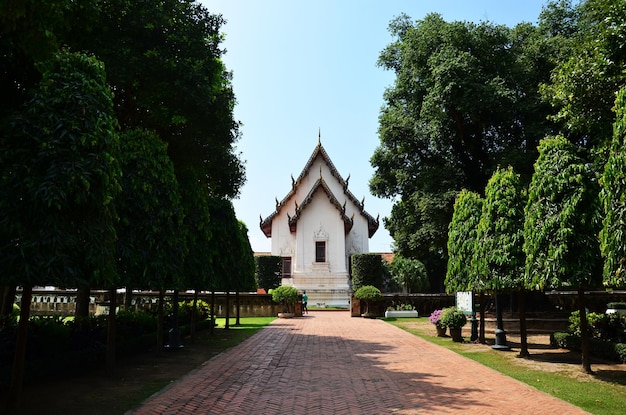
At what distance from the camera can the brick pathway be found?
25.3ft

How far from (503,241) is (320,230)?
31224 millimetres

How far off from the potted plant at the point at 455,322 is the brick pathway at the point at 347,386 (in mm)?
2394

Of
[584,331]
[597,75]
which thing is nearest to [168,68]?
[584,331]

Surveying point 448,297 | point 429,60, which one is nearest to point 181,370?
point 429,60

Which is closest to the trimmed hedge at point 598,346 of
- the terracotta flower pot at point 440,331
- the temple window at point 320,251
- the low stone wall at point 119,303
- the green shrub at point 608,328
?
the green shrub at point 608,328

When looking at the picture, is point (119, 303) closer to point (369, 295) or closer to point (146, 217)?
point (369, 295)

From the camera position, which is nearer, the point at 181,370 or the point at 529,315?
the point at 181,370

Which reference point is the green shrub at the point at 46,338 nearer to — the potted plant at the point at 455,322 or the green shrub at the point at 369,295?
the potted plant at the point at 455,322

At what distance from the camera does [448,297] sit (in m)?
34.2

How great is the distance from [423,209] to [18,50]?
21.7 meters

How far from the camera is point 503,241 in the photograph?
13719 millimetres

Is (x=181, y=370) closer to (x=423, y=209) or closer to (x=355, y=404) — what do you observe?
(x=355, y=404)

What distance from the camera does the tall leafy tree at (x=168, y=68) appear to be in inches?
569

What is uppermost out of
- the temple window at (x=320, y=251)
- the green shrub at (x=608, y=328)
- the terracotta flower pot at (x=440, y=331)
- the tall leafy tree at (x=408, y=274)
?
the temple window at (x=320, y=251)
